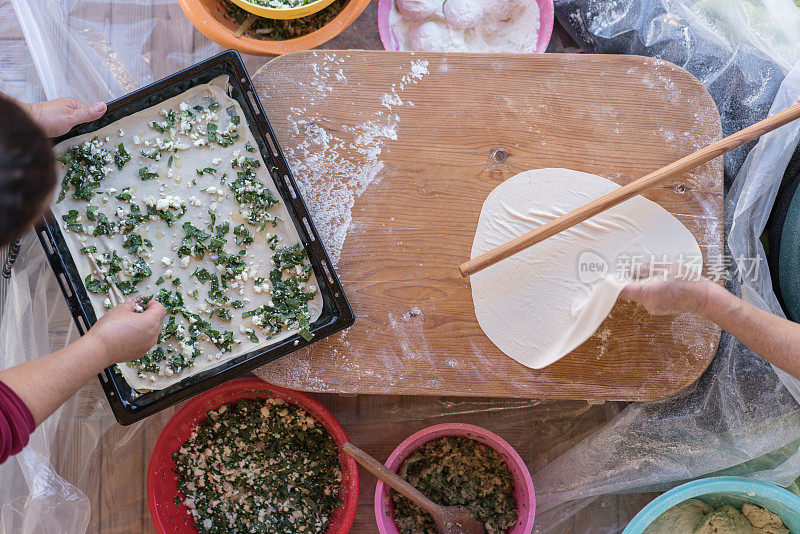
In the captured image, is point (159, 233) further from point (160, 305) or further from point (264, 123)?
point (264, 123)

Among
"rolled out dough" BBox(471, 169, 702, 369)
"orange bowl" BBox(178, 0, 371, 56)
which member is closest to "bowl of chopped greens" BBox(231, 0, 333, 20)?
"orange bowl" BBox(178, 0, 371, 56)

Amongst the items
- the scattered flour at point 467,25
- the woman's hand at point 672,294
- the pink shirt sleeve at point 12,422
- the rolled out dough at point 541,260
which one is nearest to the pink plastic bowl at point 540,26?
the scattered flour at point 467,25

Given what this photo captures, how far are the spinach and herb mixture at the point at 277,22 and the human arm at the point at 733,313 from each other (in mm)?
897

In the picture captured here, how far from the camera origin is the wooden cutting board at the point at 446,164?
1238 mm

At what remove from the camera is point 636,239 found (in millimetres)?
1249

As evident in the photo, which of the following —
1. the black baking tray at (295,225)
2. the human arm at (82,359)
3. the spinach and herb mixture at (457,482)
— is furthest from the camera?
the spinach and herb mixture at (457,482)

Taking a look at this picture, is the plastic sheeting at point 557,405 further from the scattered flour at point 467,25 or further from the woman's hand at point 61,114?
the woman's hand at point 61,114

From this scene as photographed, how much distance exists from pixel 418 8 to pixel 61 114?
80cm

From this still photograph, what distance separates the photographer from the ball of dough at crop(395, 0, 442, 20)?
1425 millimetres

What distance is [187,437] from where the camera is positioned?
1.44 meters

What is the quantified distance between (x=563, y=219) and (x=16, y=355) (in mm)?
1178

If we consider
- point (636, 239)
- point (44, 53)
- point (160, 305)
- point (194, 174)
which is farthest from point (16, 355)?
point (636, 239)

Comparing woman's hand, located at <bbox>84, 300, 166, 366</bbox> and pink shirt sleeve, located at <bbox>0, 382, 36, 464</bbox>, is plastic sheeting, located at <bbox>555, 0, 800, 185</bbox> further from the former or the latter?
pink shirt sleeve, located at <bbox>0, 382, 36, 464</bbox>

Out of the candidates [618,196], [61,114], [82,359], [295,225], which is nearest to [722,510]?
[618,196]
